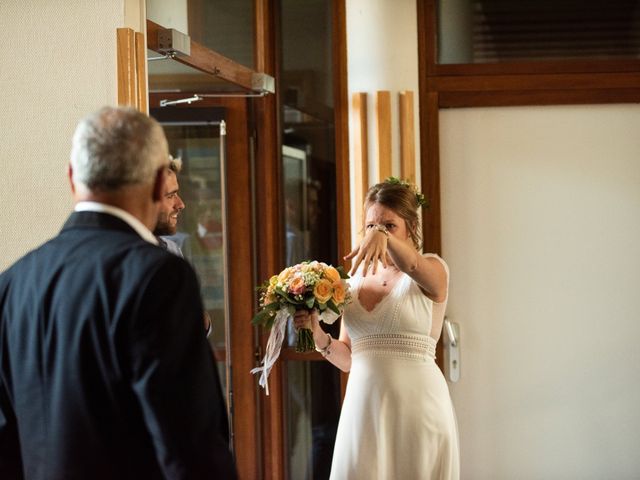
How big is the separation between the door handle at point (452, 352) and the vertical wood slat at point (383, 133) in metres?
0.84

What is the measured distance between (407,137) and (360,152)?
0.81ft

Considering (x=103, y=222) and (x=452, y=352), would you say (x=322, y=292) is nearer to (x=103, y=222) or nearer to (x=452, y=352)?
(x=103, y=222)

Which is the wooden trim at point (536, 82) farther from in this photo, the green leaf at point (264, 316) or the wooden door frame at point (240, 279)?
the green leaf at point (264, 316)

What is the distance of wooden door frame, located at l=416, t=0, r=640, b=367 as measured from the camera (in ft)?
15.9

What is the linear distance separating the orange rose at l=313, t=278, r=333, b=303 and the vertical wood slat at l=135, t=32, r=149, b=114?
823 millimetres

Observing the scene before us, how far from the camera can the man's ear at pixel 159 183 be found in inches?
71.1

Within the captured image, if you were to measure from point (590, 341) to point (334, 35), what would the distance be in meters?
2.09

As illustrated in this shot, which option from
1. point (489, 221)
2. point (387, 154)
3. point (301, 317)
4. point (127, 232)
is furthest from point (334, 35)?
point (127, 232)

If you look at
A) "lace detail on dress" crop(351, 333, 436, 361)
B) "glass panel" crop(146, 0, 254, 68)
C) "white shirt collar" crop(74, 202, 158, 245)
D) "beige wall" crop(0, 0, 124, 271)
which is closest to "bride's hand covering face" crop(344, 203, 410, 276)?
"lace detail on dress" crop(351, 333, 436, 361)

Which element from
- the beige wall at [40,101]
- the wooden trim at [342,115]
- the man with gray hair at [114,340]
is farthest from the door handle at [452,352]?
the man with gray hair at [114,340]

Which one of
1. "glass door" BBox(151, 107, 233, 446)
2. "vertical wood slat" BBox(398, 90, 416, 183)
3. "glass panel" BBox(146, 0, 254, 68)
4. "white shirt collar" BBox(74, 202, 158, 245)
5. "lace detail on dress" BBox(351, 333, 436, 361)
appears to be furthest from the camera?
"vertical wood slat" BBox(398, 90, 416, 183)

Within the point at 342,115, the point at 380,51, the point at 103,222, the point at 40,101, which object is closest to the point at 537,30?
the point at 380,51

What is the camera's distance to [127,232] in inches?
69.7

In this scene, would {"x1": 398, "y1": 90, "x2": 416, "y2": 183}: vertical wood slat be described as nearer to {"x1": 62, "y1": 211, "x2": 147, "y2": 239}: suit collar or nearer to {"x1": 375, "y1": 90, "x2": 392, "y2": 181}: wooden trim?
{"x1": 375, "y1": 90, "x2": 392, "y2": 181}: wooden trim
